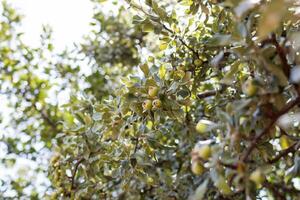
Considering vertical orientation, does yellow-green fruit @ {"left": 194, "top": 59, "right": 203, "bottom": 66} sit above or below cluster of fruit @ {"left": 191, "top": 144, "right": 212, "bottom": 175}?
below

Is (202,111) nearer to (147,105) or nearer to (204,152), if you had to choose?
(147,105)

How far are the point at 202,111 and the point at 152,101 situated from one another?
85cm

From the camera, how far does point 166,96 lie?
1.22 metres

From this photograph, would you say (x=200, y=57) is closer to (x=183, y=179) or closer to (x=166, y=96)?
(x=166, y=96)

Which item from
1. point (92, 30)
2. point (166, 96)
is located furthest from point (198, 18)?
point (92, 30)

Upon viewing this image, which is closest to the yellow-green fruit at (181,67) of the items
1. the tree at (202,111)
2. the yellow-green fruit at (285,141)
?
the tree at (202,111)

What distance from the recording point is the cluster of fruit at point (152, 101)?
1195mm

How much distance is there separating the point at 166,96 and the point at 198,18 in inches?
16.3

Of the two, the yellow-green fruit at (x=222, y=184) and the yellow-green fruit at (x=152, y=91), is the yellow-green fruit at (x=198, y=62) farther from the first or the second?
the yellow-green fruit at (x=222, y=184)

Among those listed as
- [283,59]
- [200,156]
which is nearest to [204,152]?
[200,156]

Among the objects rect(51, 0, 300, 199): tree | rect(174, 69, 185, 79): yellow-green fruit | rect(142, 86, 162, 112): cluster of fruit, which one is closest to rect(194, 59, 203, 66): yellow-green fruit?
rect(51, 0, 300, 199): tree

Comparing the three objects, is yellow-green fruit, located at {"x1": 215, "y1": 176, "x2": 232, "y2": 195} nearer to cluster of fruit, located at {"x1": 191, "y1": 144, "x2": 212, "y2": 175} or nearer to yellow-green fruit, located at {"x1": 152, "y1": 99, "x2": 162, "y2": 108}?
cluster of fruit, located at {"x1": 191, "y1": 144, "x2": 212, "y2": 175}

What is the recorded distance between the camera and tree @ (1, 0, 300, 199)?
0.77m

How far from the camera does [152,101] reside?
1.21 meters
